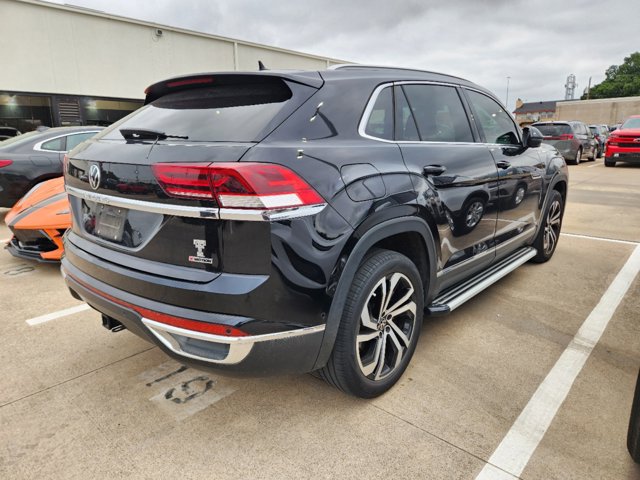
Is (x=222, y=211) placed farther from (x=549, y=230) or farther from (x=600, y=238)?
(x=600, y=238)

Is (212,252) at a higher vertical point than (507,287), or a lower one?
higher

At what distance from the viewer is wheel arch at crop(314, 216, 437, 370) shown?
2070 mm

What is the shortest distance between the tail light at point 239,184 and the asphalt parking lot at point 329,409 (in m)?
1.20

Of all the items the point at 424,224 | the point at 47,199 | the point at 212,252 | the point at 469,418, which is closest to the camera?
the point at 212,252

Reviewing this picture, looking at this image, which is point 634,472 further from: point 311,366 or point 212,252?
point 212,252

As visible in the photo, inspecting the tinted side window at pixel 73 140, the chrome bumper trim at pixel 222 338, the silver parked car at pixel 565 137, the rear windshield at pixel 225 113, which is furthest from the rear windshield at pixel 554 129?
the chrome bumper trim at pixel 222 338

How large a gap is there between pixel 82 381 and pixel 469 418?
2.23m

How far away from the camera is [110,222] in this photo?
226 centimetres

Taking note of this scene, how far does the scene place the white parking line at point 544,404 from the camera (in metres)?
2.04

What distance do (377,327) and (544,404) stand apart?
103cm

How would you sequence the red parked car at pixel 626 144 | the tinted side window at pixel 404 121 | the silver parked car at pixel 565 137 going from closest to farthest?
the tinted side window at pixel 404 121, the red parked car at pixel 626 144, the silver parked car at pixel 565 137

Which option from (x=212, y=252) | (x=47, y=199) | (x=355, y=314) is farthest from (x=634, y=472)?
(x=47, y=199)

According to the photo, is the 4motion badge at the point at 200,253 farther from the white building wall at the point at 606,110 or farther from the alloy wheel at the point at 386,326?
the white building wall at the point at 606,110

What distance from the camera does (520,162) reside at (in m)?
3.82
